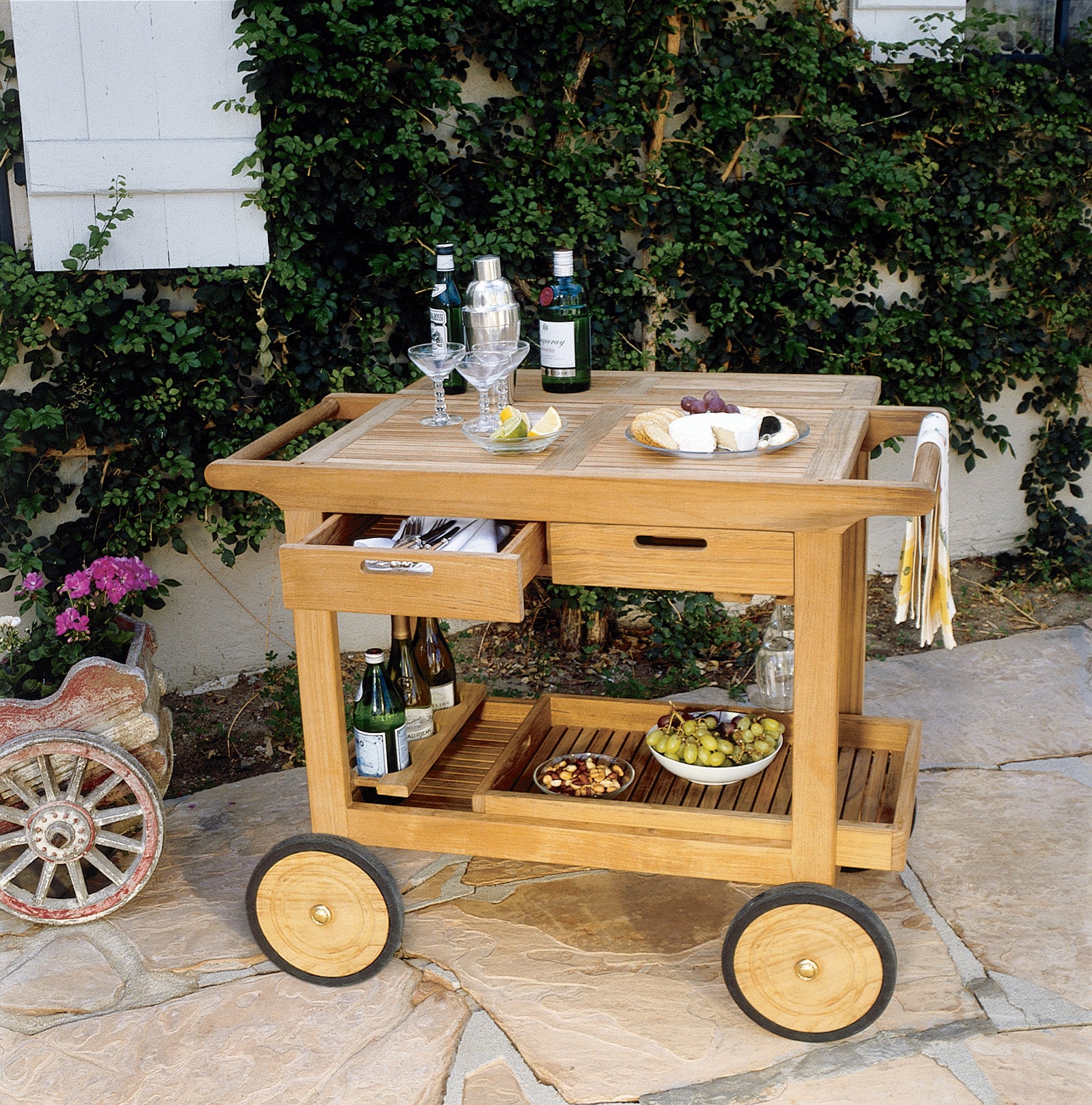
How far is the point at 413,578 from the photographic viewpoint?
219 centimetres

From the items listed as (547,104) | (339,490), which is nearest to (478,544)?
(339,490)

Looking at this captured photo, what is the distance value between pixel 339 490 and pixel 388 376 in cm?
144

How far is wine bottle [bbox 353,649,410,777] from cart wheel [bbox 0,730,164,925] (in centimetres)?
49

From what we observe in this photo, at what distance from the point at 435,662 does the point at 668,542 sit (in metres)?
0.68

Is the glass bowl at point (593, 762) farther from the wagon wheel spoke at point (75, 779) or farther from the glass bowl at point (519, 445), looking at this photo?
the wagon wheel spoke at point (75, 779)

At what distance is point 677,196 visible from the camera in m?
3.84

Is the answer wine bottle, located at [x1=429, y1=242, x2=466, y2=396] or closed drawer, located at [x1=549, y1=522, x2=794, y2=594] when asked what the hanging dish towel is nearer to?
closed drawer, located at [x1=549, y1=522, x2=794, y2=594]

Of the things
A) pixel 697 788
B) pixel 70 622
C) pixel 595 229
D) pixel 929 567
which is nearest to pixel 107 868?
pixel 70 622

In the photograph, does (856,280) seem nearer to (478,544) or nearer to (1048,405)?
(1048,405)

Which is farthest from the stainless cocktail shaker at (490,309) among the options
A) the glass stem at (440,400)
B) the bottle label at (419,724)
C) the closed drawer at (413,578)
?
the bottle label at (419,724)

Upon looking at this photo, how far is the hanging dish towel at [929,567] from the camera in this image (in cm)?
228

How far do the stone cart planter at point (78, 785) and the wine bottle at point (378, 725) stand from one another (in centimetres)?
49

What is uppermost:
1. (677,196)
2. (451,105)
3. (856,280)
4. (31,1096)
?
(451,105)

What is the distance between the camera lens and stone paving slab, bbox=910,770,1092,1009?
8.30ft
